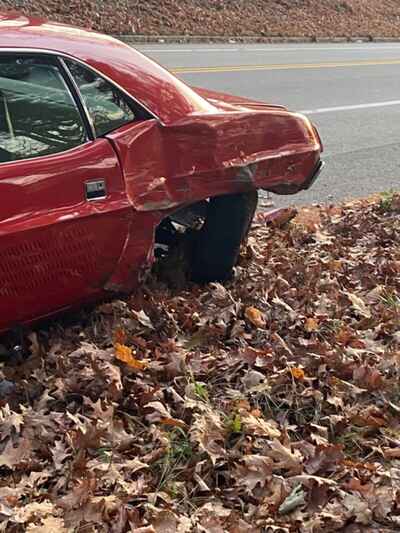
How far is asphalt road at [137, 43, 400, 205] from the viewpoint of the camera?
26.6 feet

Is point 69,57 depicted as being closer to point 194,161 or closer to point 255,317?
point 194,161

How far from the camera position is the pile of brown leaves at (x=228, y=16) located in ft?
57.4

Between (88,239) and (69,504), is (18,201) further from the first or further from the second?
(69,504)

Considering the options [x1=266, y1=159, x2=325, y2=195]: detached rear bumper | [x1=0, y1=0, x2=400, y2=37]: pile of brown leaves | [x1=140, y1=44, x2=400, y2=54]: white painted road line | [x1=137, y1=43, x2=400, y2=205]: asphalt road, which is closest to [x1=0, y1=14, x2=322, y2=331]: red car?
[x1=266, y1=159, x2=325, y2=195]: detached rear bumper

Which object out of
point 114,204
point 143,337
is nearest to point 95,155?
point 114,204

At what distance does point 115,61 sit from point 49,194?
33.3 inches

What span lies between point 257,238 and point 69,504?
304cm

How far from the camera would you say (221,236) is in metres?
4.51

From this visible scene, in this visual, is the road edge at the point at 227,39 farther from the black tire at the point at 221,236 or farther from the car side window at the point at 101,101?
the car side window at the point at 101,101

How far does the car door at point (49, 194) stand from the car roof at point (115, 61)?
12cm

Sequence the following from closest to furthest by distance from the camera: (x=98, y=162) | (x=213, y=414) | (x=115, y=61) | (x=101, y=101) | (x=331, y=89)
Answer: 1. (x=213, y=414)
2. (x=98, y=162)
3. (x=101, y=101)
4. (x=115, y=61)
5. (x=331, y=89)

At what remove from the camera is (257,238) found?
18.0 ft

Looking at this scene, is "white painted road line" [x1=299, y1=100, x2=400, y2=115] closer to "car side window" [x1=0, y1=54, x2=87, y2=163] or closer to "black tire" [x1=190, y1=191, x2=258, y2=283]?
"black tire" [x1=190, y1=191, x2=258, y2=283]

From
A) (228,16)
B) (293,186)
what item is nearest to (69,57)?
(293,186)
